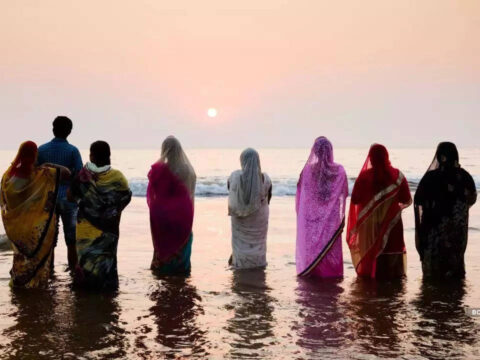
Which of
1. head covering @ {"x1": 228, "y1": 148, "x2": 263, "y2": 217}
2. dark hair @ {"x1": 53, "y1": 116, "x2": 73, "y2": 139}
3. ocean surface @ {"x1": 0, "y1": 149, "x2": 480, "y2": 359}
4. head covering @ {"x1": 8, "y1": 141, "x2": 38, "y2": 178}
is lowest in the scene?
ocean surface @ {"x1": 0, "y1": 149, "x2": 480, "y2": 359}

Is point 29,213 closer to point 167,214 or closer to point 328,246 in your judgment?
point 167,214

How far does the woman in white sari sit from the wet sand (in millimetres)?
260

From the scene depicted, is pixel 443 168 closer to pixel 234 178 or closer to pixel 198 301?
pixel 234 178

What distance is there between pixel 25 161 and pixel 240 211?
2.70 metres

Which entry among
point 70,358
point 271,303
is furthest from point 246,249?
point 70,358

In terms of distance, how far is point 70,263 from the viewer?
8.34 m

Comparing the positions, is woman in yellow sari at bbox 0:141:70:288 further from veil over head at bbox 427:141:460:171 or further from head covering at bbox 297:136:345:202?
veil over head at bbox 427:141:460:171

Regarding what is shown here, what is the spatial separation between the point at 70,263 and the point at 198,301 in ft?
7.26

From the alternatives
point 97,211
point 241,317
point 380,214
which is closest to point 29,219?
point 97,211

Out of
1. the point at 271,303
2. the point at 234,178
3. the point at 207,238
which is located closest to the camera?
the point at 271,303

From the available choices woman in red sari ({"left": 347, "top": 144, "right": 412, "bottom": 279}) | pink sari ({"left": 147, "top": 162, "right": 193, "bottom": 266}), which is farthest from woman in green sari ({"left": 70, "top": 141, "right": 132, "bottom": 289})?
woman in red sari ({"left": 347, "top": 144, "right": 412, "bottom": 279})

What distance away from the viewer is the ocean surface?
5.15 m

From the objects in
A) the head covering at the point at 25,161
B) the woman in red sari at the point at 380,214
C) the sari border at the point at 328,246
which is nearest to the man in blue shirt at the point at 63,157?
the head covering at the point at 25,161

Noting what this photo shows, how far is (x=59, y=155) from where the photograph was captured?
25.3 feet
